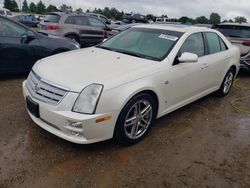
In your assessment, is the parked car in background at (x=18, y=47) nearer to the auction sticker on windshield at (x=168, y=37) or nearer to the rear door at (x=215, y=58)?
the auction sticker on windshield at (x=168, y=37)

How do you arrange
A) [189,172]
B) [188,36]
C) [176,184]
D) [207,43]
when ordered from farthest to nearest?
1. [207,43]
2. [188,36]
3. [189,172]
4. [176,184]

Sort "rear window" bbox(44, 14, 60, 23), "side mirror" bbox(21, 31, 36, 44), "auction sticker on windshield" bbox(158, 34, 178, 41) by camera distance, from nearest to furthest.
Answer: "auction sticker on windshield" bbox(158, 34, 178, 41), "side mirror" bbox(21, 31, 36, 44), "rear window" bbox(44, 14, 60, 23)

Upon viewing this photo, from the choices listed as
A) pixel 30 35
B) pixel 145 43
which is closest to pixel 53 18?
pixel 30 35

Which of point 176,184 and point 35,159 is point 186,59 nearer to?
point 176,184

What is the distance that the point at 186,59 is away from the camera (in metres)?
3.68

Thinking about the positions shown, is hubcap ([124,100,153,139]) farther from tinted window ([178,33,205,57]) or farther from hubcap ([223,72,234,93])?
hubcap ([223,72,234,93])

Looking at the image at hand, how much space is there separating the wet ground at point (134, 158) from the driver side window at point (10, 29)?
80.5 inches

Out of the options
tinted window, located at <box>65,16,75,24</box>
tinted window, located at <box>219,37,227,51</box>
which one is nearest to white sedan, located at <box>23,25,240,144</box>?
tinted window, located at <box>219,37,227,51</box>

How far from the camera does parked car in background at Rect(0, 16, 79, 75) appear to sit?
5438 millimetres

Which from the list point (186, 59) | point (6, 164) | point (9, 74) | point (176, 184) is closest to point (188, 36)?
point (186, 59)

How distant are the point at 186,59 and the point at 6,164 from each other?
2688 millimetres

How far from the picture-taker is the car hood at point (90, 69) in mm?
2947

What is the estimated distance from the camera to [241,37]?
7.31 m

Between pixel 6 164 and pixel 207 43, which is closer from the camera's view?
pixel 6 164
